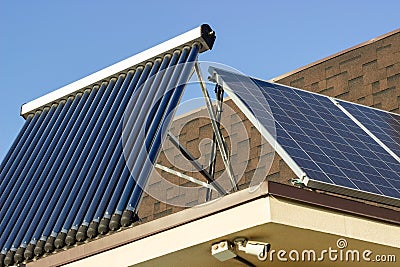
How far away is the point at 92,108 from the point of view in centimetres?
1113

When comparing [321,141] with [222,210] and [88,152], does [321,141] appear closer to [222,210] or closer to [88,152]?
[222,210]

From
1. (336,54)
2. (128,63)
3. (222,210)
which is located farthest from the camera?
(336,54)

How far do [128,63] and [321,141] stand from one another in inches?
112

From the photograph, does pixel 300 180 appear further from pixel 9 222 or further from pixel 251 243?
pixel 9 222

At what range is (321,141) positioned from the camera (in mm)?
9633

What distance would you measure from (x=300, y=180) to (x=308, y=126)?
176 centimetres

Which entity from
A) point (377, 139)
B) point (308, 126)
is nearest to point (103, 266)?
point (308, 126)

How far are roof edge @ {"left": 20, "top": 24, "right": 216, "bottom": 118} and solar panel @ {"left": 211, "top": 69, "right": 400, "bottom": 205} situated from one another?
0.44 m

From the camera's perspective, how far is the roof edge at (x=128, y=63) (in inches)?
412

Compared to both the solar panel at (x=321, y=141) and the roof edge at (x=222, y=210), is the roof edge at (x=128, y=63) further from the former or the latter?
the roof edge at (x=222, y=210)

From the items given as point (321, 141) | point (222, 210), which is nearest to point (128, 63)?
point (321, 141)

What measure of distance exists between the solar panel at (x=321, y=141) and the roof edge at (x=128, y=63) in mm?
435

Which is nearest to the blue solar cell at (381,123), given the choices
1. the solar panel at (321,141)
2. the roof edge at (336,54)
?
the solar panel at (321,141)

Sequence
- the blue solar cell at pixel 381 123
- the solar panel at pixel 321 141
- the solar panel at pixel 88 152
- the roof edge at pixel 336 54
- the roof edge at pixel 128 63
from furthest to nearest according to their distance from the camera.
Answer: the roof edge at pixel 336 54, the blue solar cell at pixel 381 123, the roof edge at pixel 128 63, the solar panel at pixel 88 152, the solar panel at pixel 321 141
